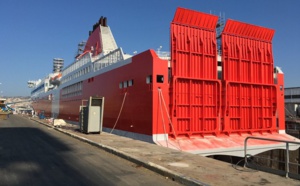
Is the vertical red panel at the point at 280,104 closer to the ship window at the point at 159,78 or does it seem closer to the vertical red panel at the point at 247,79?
the vertical red panel at the point at 247,79

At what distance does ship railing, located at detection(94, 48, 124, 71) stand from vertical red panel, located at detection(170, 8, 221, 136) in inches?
186

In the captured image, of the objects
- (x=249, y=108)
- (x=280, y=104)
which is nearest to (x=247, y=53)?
(x=249, y=108)

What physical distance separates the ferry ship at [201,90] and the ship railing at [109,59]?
0.27 ft

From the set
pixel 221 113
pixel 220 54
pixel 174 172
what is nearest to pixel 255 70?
pixel 220 54

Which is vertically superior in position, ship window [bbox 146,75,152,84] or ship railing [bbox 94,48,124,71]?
ship railing [bbox 94,48,124,71]

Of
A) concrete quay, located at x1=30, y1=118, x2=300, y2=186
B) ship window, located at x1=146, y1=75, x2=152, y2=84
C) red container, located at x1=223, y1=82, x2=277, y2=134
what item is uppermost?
ship window, located at x1=146, y1=75, x2=152, y2=84

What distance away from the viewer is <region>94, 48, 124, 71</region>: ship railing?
19.0 metres

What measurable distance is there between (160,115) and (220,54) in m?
6.41

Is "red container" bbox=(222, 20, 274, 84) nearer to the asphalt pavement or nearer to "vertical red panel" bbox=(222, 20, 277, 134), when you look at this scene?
"vertical red panel" bbox=(222, 20, 277, 134)

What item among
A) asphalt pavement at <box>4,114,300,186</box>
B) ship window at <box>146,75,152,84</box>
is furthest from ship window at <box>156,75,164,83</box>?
asphalt pavement at <box>4,114,300,186</box>

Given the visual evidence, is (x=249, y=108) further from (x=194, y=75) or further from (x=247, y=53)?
(x=194, y=75)

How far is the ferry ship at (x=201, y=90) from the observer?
566 inches

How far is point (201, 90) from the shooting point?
1570cm

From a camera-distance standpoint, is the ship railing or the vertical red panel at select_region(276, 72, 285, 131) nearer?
the vertical red panel at select_region(276, 72, 285, 131)
